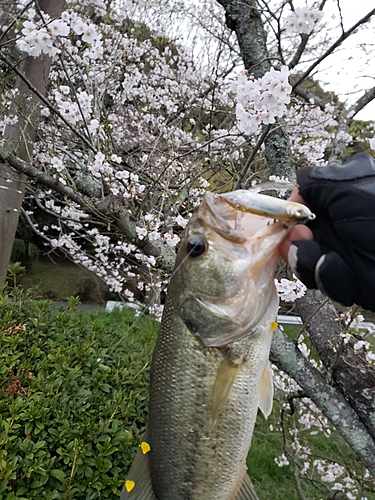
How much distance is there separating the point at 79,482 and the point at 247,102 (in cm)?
268

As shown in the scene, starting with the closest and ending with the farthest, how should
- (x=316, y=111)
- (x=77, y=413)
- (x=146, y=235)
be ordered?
(x=77, y=413) → (x=146, y=235) → (x=316, y=111)

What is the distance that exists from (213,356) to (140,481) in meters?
0.79

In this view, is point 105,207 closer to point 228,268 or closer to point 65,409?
point 65,409

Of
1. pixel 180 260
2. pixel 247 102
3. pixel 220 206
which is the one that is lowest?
pixel 180 260

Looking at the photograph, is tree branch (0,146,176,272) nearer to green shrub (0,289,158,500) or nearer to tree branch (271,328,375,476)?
green shrub (0,289,158,500)

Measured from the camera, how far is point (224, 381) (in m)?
1.63

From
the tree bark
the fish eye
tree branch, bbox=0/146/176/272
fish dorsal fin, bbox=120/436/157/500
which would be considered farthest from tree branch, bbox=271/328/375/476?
the tree bark

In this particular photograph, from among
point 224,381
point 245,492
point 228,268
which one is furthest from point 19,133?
point 245,492

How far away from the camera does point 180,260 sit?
66.0 inches

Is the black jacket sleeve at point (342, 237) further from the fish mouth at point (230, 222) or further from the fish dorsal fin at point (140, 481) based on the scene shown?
the fish dorsal fin at point (140, 481)

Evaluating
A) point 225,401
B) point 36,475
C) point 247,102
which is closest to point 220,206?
point 225,401

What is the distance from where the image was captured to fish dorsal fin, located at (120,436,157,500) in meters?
1.91

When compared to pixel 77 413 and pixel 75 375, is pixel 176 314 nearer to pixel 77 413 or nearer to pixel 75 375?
pixel 77 413

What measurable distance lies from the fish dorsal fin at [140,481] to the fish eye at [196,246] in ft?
3.06
